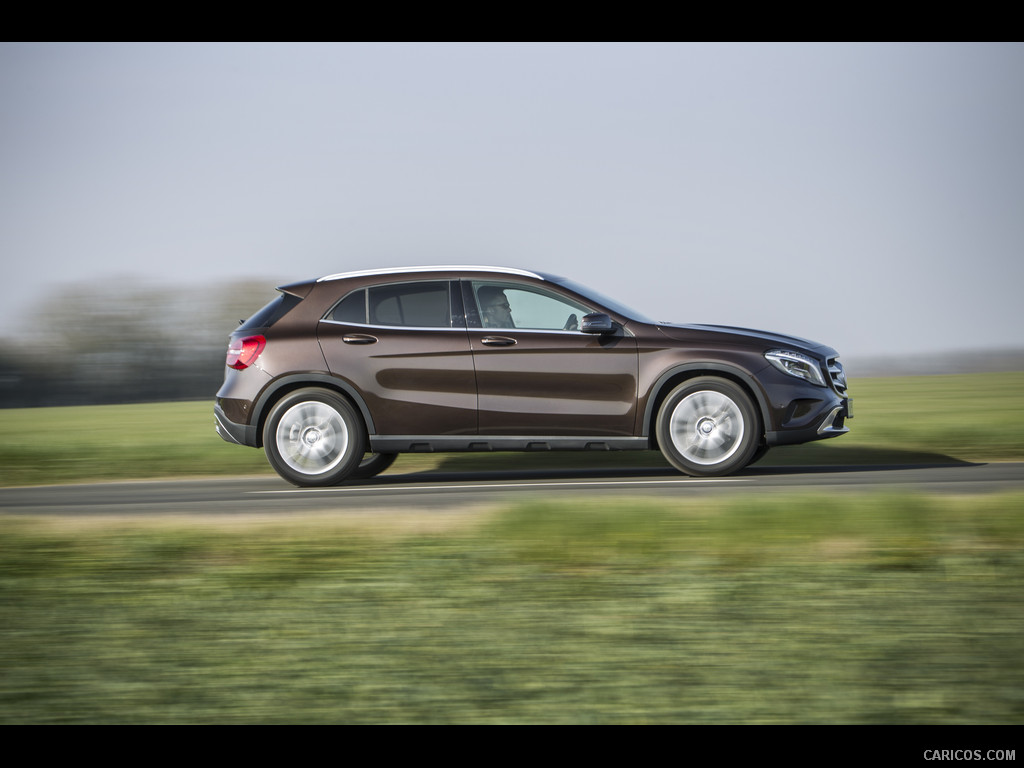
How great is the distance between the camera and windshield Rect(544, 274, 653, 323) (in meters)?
8.85

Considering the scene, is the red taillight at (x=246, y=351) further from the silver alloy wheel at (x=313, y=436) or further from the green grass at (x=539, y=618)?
the green grass at (x=539, y=618)

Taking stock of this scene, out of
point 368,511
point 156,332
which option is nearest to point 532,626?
point 368,511

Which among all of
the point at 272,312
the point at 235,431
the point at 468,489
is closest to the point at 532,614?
the point at 468,489

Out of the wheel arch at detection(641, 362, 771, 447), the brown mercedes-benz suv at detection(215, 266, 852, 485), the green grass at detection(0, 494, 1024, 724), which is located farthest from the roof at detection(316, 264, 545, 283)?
the green grass at detection(0, 494, 1024, 724)

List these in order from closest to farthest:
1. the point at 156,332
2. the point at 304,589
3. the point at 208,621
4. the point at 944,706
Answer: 1. the point at 944,706
2. the point at 208,621
3. the point at 304,589
4. the point at 156,332

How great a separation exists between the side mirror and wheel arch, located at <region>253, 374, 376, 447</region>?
195 cm

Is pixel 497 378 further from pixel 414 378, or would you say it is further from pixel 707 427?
pixel 707 427

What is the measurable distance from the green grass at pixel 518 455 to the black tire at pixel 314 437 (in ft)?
6.90

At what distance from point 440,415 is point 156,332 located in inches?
1146

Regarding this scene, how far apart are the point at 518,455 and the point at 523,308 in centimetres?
359

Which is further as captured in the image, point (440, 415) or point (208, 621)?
point (440, 415)

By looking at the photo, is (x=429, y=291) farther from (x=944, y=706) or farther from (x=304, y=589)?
(x=944, y=706)

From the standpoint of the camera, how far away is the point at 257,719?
132 inches

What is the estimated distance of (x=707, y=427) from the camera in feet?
28.1
